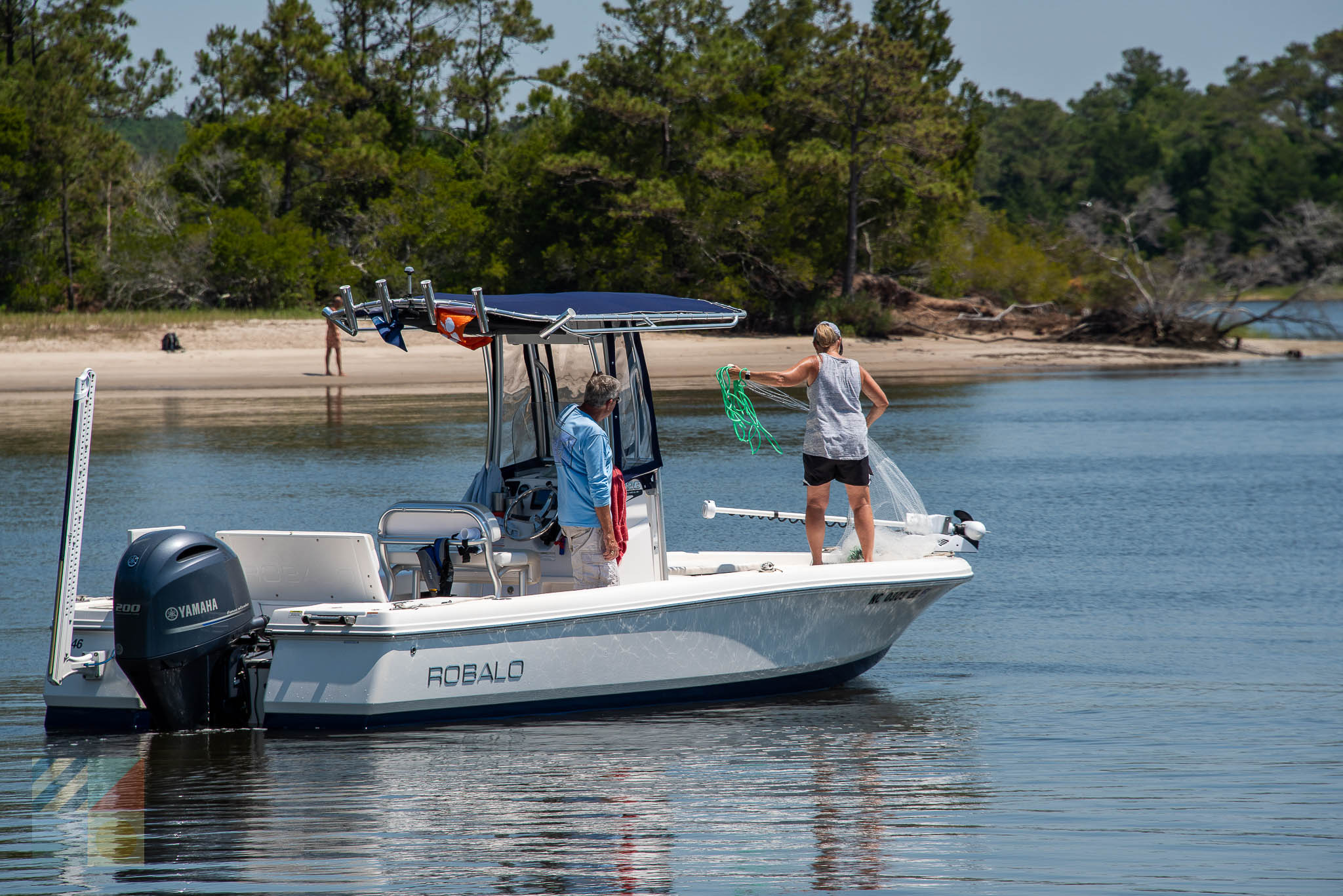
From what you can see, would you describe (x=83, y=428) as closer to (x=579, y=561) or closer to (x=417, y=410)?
(x=579, y=561)

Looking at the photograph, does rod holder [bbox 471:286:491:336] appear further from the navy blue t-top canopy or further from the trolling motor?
the trolling motor

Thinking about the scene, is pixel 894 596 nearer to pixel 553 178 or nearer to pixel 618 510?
pixel 618 510

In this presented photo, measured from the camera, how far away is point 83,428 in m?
5.30

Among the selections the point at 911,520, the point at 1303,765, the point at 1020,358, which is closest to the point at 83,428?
the point at 911,520

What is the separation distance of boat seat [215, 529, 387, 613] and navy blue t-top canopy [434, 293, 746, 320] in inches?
46.7

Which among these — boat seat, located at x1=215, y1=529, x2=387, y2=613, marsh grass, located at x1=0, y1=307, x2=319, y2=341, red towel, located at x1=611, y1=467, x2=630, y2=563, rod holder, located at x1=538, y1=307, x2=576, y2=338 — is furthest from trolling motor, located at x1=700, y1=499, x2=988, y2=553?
marsh grass, located at x1=0, y1=307, x2=319, y2=341

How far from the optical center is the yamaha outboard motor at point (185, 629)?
18.1 feet

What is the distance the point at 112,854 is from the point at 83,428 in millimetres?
1660

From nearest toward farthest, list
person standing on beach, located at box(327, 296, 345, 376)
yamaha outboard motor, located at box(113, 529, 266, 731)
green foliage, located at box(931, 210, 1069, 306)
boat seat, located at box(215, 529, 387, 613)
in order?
1. yamaha outboard motor, located at box(113, 529, 266, 731)
2. boat seat, located at box(215, 529, 387, 613)
3. person standing on beach, located at box(327, 296, 345, 376)
4. green foliage, located at box(931, 210, 1069, 306)

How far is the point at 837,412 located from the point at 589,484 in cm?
146

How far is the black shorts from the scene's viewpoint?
691 centimetres

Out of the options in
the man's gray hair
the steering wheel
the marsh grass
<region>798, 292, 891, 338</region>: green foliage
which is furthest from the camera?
<region>798, 292, 891, 338</region>: green foliage

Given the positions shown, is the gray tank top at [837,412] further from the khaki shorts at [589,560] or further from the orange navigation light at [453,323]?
the orange navigation light at [453,323]

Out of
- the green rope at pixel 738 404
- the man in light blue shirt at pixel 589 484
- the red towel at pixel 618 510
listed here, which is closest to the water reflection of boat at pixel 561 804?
the man in light blue shirt at pixel 589 484
